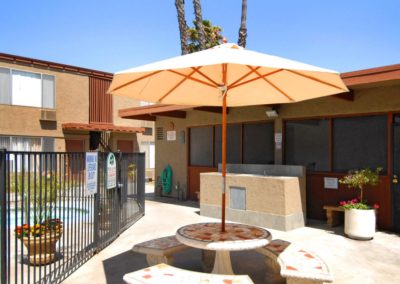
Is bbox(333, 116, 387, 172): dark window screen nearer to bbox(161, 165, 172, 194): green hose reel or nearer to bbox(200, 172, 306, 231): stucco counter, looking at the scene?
bbox(200, 172, 306, 231): stucco counter

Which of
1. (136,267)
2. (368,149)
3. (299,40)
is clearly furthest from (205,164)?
(299,40)

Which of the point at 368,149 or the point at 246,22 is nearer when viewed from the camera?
the point at 368,149

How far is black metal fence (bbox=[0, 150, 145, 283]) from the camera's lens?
3.42m

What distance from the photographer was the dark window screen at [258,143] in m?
9.64

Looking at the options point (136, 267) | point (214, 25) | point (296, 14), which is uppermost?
point (214, 25)

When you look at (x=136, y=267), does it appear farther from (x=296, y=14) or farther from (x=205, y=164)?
(x=296, y=14)

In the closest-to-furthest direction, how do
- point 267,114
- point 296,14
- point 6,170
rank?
point 6,170
point 267,114
point 296,14

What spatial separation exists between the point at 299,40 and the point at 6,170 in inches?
547

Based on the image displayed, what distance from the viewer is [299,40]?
48.7ft

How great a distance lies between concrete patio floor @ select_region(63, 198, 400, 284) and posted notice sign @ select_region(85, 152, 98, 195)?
1.10 m

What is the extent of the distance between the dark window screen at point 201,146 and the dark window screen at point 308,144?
9.44 feet

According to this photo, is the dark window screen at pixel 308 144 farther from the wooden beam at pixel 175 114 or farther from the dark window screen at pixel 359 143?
the wooden beam at pixel 175 114

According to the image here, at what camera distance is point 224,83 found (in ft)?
15.2

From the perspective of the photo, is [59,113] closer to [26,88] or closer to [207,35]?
[26,88]
